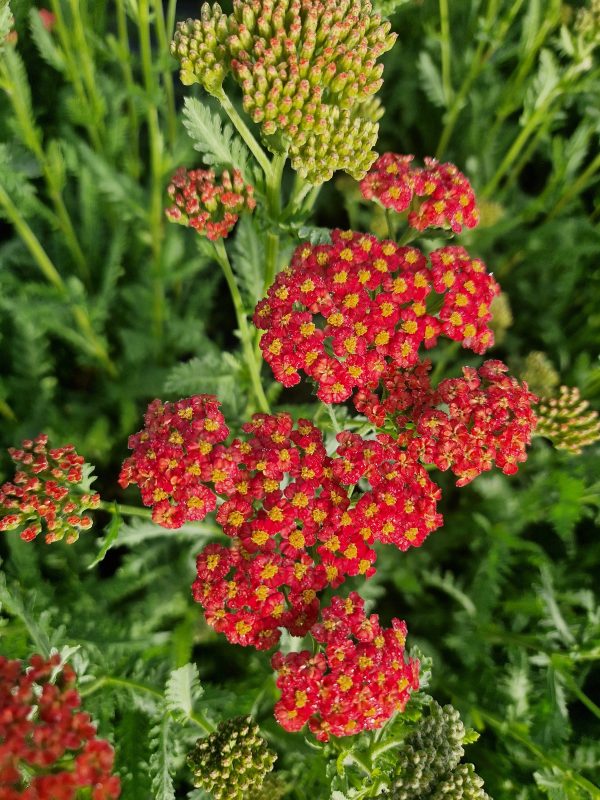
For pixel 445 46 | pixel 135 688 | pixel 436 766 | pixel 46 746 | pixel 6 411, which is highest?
pixel 445 46

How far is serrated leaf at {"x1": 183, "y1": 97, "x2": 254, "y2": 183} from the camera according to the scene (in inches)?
66.3

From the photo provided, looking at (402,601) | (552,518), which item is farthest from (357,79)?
(402,601)

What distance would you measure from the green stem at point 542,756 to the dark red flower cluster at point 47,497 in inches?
64.6

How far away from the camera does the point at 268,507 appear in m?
1.73

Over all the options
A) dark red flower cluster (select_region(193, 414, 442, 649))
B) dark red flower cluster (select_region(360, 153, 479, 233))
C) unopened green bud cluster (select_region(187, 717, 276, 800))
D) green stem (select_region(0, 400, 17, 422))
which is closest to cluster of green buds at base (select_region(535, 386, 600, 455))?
dark red flower cluster (select_region(193, 414, 442, 649))

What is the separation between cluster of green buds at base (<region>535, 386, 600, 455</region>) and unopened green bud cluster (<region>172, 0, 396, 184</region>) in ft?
3.43

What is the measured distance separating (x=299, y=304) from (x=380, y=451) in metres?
0.50

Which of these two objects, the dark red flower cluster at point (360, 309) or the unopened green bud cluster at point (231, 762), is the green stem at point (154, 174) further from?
the unopened green bud cluster at point (231, 762)

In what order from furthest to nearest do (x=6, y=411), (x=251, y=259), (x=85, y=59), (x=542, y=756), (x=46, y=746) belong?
(x=6, y=411) → (x=85, y=59) → (x=251, y=259) → (x=542, y=756) → (x=46, y=746)

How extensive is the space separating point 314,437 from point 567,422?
0.91m

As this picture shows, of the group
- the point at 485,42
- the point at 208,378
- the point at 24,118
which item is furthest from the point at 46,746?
the point at 485,42

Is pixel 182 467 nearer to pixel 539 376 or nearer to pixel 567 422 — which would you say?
pixel 567 422

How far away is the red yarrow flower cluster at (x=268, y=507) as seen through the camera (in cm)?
167

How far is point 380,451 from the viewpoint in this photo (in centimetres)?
176
